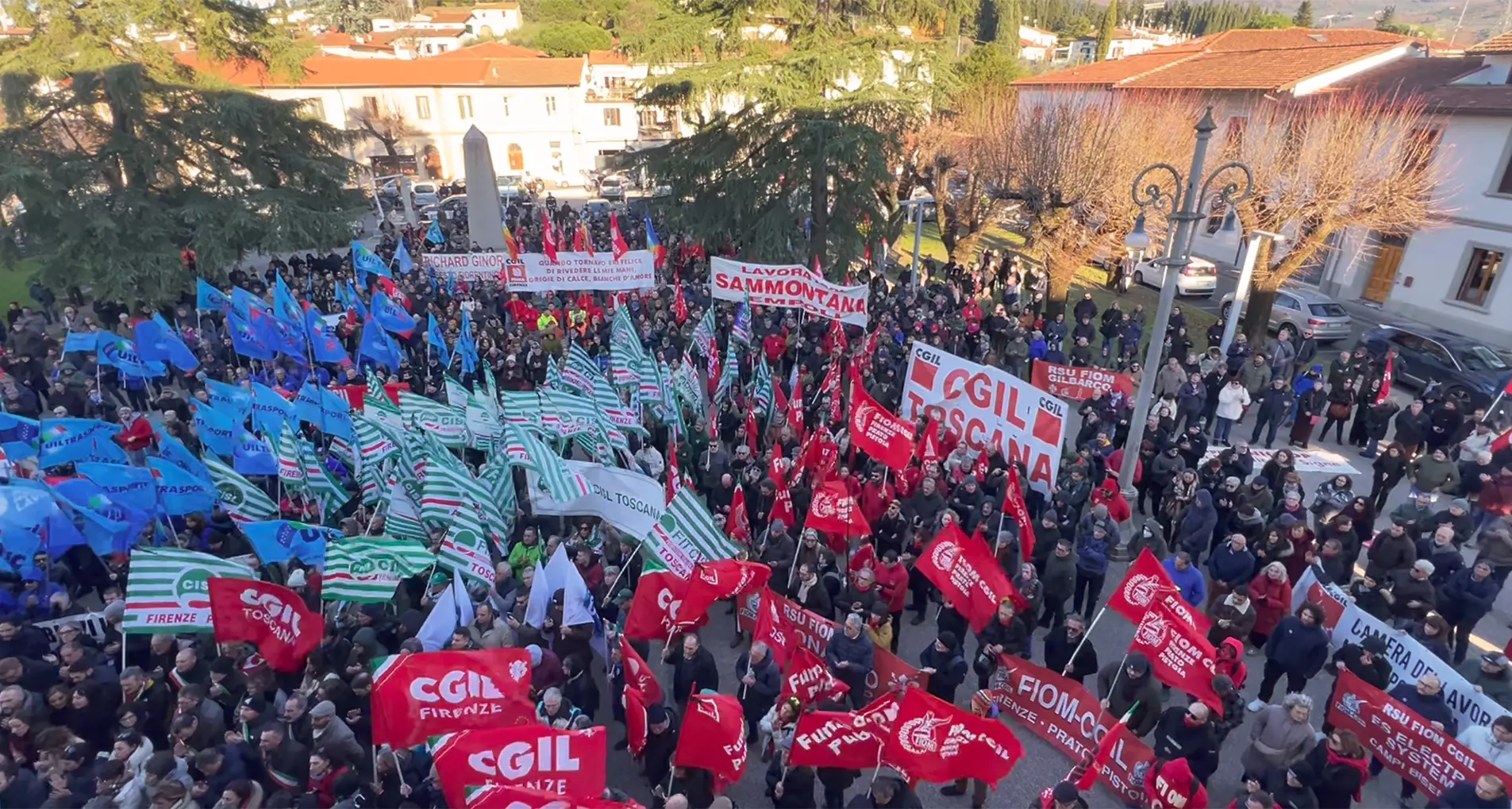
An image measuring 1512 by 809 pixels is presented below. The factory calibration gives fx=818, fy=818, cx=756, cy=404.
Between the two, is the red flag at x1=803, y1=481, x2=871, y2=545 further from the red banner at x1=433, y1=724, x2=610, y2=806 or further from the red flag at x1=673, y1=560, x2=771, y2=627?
the red banner at x1=433, y1=724, x2=610, y2=806

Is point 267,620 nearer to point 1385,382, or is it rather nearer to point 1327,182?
point 1385,382

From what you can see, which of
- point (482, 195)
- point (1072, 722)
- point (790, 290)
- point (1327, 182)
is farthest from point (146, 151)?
point (1327, 182)

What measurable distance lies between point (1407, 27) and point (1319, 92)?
198 ft

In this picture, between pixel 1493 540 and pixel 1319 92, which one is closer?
pixel 1493 540

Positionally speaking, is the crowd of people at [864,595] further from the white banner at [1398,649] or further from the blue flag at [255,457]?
the blue flag at [255,457]

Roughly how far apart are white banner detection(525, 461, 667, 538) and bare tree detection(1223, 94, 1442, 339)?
56.9 feet

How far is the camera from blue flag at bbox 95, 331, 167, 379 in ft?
44.5

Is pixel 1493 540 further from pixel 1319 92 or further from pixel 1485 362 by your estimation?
pixel 1319 92

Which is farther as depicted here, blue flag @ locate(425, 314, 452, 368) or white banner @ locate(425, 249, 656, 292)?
white banner @ locate(425, 249, 656, 292)

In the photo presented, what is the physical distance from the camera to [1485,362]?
636 inches

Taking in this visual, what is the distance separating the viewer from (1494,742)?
19.3 ft

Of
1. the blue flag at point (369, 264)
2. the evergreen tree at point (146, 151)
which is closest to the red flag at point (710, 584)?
the blue flag at point (369, 264)

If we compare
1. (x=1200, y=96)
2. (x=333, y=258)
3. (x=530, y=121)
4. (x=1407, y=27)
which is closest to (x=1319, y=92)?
(x=1200, y=96)

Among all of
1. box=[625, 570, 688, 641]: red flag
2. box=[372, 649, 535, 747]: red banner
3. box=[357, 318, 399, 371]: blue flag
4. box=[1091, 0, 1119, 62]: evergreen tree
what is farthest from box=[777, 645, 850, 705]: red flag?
box=[1091, 0, 1119, 62]: evergreen tree
